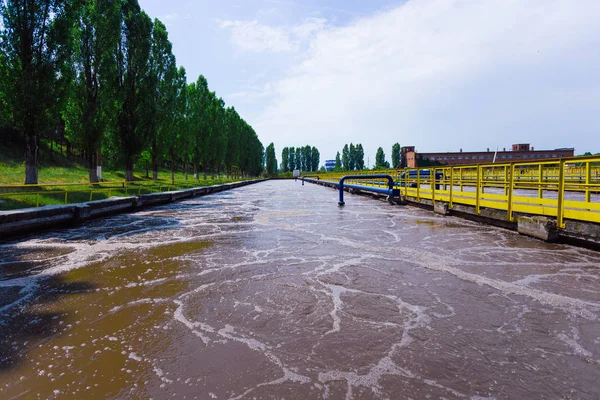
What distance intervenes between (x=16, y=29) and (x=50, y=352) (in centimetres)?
1804

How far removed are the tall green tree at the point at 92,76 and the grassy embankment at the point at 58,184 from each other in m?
2.91

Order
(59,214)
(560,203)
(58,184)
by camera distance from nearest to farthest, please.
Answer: (560,203) → (59,214) → (58,184)

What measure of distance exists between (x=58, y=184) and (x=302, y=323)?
43.4 ft

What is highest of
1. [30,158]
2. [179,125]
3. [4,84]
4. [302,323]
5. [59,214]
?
[179,125]

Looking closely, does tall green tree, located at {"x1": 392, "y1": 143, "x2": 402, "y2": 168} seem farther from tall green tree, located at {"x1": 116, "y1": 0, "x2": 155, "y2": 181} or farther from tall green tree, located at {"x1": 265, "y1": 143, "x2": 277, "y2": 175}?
tall green tree, located at {"x1": 116, "y1": 0, "x2": 155, "y2": 181}

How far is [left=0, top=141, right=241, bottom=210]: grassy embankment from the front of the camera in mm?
11852

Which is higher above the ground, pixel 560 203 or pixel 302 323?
pixel 560 203

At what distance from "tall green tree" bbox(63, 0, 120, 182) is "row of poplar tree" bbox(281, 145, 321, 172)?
371ft

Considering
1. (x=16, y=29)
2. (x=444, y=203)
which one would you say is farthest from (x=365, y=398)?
(x=16, y=29)

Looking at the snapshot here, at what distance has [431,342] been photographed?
2.95 meters

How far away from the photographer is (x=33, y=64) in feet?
49.5

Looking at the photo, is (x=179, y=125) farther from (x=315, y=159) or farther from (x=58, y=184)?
(x=315, y=159)

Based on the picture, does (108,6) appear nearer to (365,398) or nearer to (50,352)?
(50,352)

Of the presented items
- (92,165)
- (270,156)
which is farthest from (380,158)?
(92,165)
